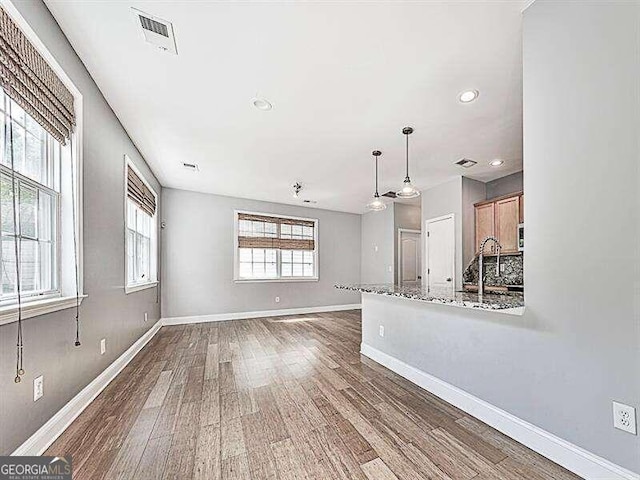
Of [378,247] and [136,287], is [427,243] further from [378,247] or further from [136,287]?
[136,287]

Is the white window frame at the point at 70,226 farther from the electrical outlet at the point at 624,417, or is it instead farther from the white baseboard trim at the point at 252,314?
the white baseboard trim at the point at 252,314

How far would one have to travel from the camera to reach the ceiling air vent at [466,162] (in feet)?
13.2

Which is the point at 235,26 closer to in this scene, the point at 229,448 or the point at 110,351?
the point at 229,448

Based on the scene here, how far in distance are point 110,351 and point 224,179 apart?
3142mm

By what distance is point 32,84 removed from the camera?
1599 mm

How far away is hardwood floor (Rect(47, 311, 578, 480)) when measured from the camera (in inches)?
60.6

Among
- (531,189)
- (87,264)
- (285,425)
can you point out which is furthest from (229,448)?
(531,189)

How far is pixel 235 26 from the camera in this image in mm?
1792

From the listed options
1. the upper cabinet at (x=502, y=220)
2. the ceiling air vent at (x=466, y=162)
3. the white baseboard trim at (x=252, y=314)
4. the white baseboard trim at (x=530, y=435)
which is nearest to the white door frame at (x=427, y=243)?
the upper cabinet at (x=502, y=220)

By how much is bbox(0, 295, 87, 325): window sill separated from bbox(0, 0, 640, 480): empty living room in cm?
2

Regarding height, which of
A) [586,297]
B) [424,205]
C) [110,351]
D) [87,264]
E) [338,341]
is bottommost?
[338,341]

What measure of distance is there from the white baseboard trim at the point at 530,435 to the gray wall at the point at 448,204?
8.83ft

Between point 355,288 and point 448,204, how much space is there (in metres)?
2.86

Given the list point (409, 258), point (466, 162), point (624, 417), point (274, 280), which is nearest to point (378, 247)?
point (409, 258)
